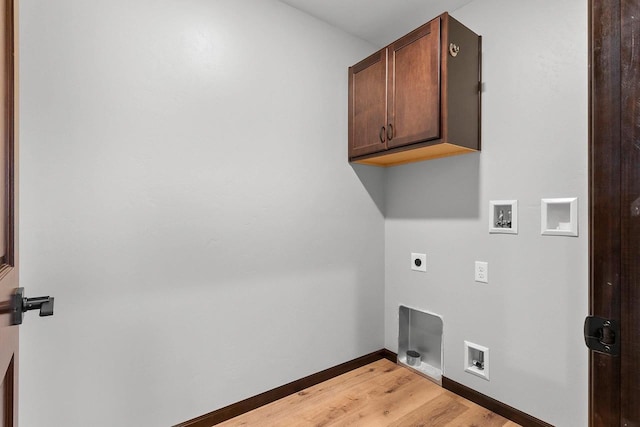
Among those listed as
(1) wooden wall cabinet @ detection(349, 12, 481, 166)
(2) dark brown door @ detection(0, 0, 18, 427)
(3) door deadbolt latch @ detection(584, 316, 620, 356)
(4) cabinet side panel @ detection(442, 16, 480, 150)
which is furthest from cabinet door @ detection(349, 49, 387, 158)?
(2) dark brown door @ detection(0, 0, 18, 427)

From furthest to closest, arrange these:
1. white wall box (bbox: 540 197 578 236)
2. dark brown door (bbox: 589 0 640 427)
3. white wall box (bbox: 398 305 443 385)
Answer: white wall box (bbox: 398 305 443 385) < white wall box (bbox: 540 197 578 236) < dark brown door (bbox: 589 0 640 427)

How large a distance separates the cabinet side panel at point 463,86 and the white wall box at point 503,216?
0.36 metres

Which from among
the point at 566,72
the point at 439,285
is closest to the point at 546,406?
the point at 439,285

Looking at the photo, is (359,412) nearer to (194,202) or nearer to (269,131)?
(194,202)

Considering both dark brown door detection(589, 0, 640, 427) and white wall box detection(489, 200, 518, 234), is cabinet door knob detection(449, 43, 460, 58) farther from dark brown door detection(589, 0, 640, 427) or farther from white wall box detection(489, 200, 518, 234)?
dark brown door detection(589, 0, 640, 427)

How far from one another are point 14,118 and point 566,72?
7.07 feet

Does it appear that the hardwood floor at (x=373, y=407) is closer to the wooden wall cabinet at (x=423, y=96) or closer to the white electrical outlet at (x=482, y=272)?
the white electrical outlet at (x=482, y=272)

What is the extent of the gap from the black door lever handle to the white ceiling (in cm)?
199

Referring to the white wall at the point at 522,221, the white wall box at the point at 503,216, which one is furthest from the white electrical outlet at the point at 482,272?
the white wall box at the point at 503,216

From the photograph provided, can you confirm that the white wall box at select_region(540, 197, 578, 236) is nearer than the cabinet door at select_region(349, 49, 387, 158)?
Yes

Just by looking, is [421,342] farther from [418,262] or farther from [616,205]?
[616,205]

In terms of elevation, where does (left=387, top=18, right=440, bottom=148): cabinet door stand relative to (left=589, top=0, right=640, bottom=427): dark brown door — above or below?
above

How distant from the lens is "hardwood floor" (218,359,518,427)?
1.75m

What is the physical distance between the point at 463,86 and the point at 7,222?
1.99m
